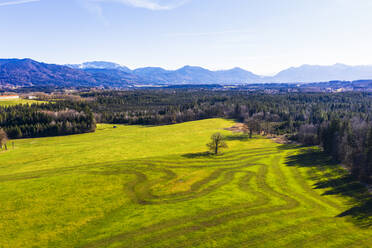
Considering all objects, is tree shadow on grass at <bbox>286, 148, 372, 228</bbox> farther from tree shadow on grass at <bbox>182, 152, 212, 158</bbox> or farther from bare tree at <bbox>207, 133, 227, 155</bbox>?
tree shadow on grass at <bbox>182, 152, 212, 158</bbox>

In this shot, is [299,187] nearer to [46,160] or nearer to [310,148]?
[310,148]

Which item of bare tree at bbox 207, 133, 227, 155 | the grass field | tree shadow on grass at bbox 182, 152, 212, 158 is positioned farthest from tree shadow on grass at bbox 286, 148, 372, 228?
tree shadow on grass at bbox 182, 152, 212, 158

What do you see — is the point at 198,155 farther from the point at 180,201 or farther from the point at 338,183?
the point at 338,183

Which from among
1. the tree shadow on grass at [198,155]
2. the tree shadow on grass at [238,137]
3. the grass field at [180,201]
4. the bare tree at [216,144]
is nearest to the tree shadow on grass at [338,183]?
the grass field at [180,201]

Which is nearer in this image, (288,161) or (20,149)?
(288,161)

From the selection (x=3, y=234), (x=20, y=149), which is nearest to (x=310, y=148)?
(x=3, y=234)
